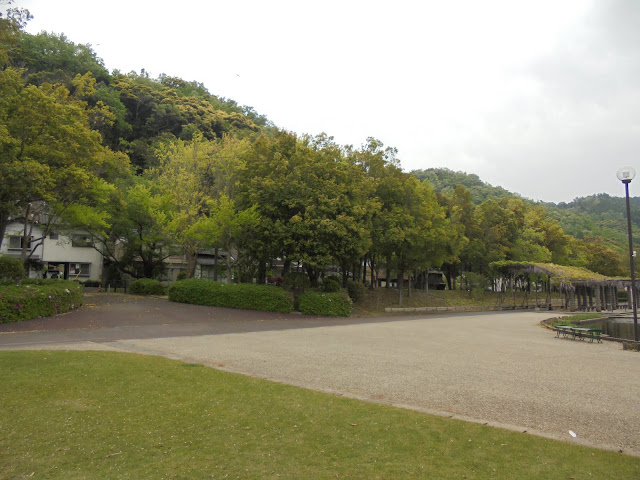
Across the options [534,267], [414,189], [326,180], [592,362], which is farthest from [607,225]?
[592,362]

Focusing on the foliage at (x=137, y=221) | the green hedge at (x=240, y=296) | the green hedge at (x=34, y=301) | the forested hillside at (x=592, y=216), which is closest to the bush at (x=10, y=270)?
the green hedge at (x=34, y=301)

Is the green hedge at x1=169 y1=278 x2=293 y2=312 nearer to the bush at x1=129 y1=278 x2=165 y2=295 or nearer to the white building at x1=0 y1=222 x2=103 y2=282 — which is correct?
the bush at x1=129 y1=278 x2=165 y2=295

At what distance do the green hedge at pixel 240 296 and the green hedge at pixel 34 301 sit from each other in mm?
5833

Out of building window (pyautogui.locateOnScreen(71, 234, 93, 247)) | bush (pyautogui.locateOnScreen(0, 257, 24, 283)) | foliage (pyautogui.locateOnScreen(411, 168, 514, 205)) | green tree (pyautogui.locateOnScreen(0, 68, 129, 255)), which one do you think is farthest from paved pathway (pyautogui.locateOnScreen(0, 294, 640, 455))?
foliage (pyautogui.locateOnScreen(411, 168, 514, 205))

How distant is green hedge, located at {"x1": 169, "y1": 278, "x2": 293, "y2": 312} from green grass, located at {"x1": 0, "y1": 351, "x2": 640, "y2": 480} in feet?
51.5

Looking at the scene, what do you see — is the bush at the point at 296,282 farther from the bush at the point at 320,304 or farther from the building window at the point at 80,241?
the building window at the point at 80,241

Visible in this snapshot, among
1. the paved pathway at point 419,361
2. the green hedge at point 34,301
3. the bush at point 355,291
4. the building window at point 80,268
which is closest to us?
the paved pathway at point 419,361

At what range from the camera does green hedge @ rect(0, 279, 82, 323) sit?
45.8ft

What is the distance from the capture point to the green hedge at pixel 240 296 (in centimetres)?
2214

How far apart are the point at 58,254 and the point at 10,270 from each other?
2026 centimetres

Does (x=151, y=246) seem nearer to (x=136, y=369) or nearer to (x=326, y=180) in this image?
(x=326, y=180)

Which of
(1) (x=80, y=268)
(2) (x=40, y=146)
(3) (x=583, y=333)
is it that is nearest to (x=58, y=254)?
(1) (x=80, y=268)

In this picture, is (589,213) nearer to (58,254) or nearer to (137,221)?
(137,221)

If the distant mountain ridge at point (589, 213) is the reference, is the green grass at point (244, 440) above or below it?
below
